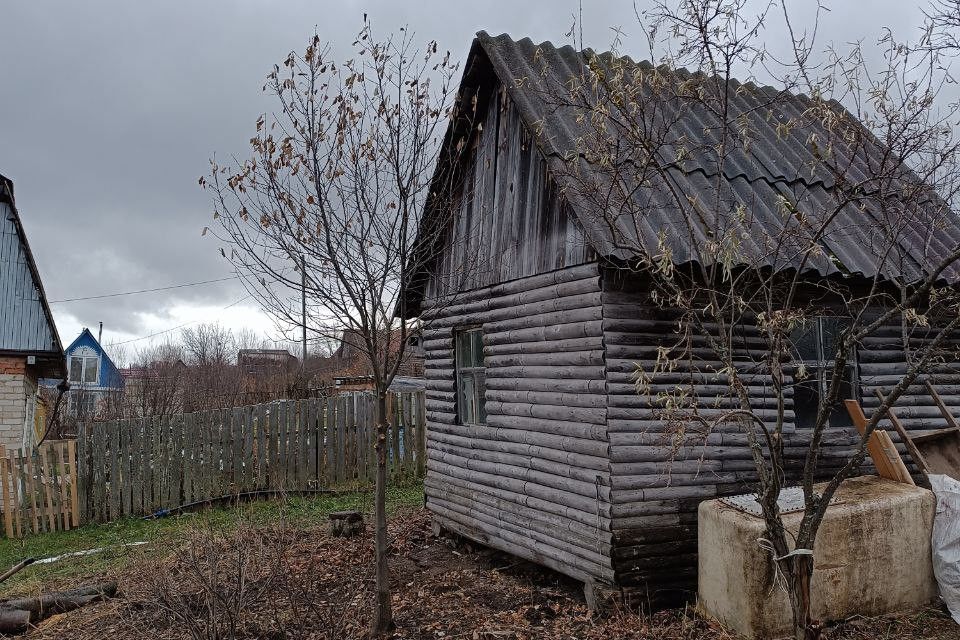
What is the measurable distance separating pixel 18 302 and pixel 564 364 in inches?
468

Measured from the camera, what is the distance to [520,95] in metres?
7.29

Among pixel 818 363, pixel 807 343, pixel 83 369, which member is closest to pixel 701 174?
pixel 807 343

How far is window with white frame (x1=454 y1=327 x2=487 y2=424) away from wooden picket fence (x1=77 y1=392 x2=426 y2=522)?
516cm

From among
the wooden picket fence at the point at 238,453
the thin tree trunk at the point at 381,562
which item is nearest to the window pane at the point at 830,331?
the thin tree trunk at the point at 381,562

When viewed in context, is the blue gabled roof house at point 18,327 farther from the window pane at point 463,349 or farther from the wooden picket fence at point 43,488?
the window pane at point 463,349

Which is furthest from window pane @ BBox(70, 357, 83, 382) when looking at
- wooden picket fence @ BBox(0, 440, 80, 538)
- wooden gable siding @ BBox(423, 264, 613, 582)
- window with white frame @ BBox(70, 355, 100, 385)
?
wooden gable siding @ BBox(423, 264, 613, 582)

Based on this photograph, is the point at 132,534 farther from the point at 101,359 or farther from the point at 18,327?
the point at 101,359

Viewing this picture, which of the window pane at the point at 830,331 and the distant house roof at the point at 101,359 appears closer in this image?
the window pane at the point at 830,331

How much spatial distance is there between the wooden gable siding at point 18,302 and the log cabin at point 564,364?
883 cm

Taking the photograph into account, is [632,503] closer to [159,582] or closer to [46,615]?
[159,582]

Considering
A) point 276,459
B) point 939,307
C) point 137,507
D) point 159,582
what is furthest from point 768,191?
point 137,507

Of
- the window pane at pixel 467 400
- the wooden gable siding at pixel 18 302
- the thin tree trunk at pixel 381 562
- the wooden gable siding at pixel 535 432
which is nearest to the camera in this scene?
the thin tree trunk at pixel 381 562

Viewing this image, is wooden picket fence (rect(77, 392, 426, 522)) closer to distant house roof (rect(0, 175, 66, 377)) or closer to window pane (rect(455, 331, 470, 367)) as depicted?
distant house roof (rect(0, 175, 66, 377))

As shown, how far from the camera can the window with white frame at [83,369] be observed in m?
39.7
